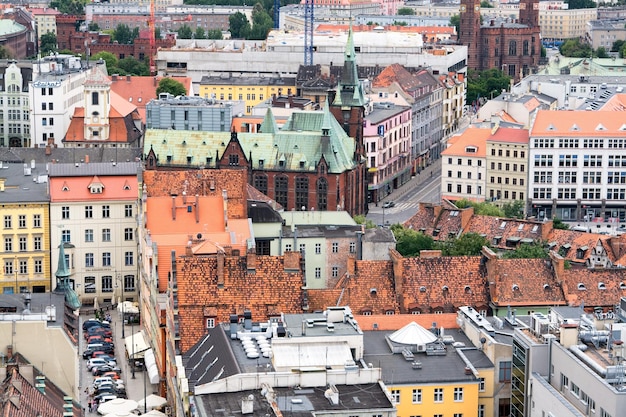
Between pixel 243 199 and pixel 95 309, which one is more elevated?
pixel 243 199

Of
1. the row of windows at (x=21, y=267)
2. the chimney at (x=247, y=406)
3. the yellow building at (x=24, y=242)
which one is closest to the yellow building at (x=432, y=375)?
the chimney at (x=247, y=406)

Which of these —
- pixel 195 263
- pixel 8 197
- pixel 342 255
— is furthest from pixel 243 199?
pixel 195 263

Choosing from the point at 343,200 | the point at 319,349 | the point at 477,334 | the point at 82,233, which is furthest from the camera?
the point at 343,200

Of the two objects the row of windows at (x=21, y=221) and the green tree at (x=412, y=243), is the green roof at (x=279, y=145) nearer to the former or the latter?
the green tree at (x=412, y=243)

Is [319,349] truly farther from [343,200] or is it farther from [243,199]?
[343,200]

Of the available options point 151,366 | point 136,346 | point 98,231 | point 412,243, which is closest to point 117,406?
point 151,366

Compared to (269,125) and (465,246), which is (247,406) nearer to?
(465,246)
